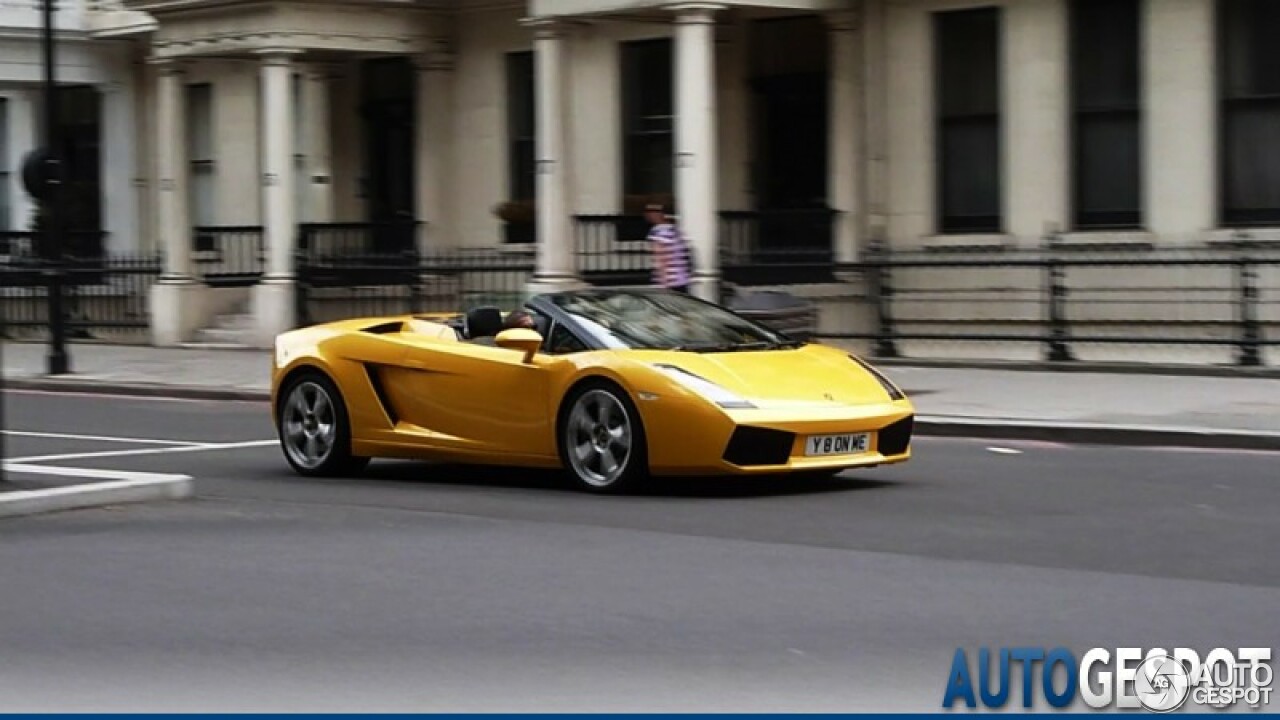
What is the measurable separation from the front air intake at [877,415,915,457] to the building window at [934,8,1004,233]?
12.0 m

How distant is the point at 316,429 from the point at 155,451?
2.82 meters

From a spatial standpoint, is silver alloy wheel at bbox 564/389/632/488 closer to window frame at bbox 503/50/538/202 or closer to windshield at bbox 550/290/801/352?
windshield at bbox 550/290/801/352

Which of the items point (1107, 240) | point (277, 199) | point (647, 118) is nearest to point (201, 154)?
point (277, 199)

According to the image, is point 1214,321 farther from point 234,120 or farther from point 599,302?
point 234,120

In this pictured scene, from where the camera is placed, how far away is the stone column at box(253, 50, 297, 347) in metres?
29.4

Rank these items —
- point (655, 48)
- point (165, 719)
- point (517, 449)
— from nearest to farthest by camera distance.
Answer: point (165, 719)
point (517, 449)
point (655, 48)

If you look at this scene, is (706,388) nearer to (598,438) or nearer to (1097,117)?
(598,438)

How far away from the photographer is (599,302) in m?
14.4

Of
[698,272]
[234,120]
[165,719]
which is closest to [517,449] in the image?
[165,719]

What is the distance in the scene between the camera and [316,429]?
1508 cm

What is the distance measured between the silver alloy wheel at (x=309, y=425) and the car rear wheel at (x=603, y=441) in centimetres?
209

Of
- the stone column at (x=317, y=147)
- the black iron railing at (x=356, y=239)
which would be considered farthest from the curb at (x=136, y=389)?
the stone column at (x=317, y=147)

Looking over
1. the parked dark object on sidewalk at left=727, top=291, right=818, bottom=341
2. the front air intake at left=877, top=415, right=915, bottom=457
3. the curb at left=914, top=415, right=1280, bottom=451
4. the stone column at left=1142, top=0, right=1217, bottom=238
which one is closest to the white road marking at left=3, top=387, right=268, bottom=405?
the parked dark object on sidewalk at left=727, top=291, right=818, bottom=341

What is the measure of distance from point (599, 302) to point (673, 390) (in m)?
1.53
